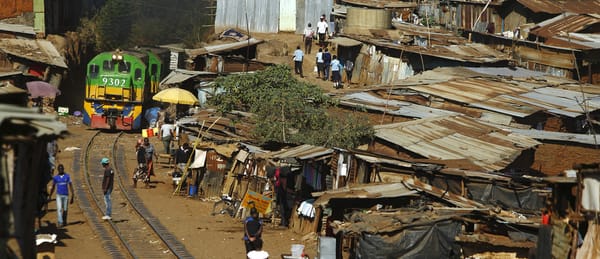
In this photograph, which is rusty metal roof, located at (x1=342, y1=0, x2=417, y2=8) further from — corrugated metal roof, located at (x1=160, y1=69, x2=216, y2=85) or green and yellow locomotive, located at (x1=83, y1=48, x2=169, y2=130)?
green and yellow locomotive, located at (x1=83, y1=48, x2=169, y2=130)

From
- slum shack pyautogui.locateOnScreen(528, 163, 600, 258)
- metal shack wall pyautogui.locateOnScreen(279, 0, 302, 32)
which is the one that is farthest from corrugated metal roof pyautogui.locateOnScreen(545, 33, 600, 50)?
slum shack pyautogui.locateOnScreen(528, 163, 600, 258)

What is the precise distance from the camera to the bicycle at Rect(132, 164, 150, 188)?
25.4 metres

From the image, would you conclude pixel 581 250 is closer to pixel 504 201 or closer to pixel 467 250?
pixel 467 250

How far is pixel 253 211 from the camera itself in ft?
55.1

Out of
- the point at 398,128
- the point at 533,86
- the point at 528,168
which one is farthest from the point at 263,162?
the point at 533,86

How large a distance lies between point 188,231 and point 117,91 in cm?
1442

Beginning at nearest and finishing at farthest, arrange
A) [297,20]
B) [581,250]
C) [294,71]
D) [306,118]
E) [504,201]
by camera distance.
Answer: [581,250]
[504,201]
[306,118]
[294,71]
[297,20]

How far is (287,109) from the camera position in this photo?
2528cm

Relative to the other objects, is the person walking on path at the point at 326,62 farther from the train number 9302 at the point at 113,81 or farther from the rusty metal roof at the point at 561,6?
the rusty metal roof at the point at 561,6

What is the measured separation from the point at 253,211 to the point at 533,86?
54.6 feet

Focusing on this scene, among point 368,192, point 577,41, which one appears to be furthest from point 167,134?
point 577,41

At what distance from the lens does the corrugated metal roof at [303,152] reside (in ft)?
66.9

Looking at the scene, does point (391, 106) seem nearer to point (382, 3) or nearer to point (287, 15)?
point (382, 3)

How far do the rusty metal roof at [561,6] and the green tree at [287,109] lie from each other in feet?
49.5
